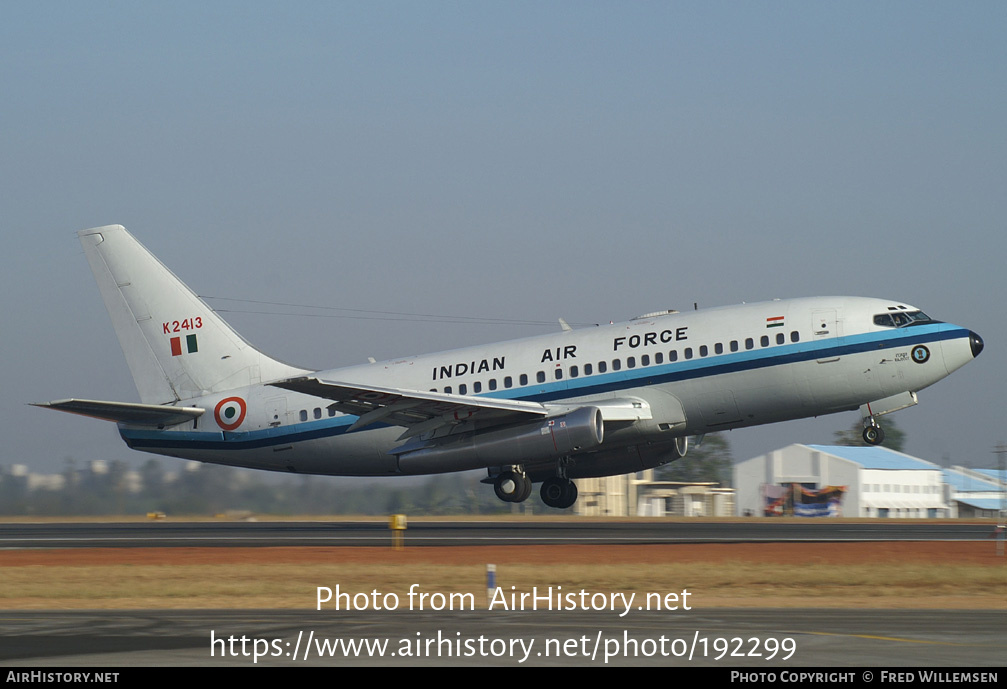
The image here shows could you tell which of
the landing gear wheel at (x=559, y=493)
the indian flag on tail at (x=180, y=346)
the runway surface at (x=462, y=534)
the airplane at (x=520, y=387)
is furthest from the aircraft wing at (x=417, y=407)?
the indian flag on tail at (x=180, y=346)

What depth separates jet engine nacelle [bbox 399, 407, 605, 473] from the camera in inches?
1451

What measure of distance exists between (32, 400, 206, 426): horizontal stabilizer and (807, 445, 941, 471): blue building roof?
6609 cm

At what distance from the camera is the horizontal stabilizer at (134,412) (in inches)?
1569

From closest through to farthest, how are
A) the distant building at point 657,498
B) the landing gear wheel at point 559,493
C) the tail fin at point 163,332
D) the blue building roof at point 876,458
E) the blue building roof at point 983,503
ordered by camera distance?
the landing gear wheel at point 559,493
the tail fin at point 163,332
the distant building at point 657,498
the blue building roof at point 983,503
the blue building roof at point 876,458

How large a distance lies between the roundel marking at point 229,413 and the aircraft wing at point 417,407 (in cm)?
602

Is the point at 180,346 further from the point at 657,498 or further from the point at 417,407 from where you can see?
the point at 657,498

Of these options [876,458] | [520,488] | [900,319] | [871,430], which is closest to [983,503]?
[876,458]

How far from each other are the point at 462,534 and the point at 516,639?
24.1 metres

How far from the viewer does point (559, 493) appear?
43281mm

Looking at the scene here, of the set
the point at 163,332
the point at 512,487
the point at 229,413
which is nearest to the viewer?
the point at 512,487

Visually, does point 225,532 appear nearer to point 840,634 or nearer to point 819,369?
point 819,369

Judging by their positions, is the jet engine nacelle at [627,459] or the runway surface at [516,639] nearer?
the runway surface at [516,639]

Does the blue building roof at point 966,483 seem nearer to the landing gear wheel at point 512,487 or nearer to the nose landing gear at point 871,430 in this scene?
the nose landing gear at point 871,430
